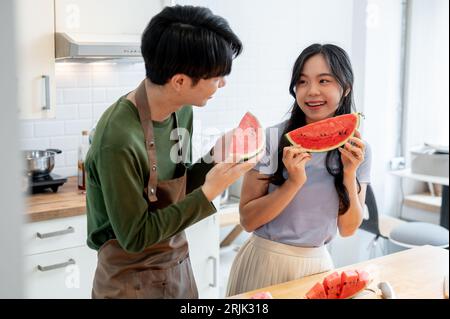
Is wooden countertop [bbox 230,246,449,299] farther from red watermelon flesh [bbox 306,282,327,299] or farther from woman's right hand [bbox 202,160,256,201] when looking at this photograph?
woman's right hand [bbox 202,160,256,201]

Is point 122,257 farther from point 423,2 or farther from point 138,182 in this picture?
point 423,2

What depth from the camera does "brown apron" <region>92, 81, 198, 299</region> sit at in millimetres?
1221

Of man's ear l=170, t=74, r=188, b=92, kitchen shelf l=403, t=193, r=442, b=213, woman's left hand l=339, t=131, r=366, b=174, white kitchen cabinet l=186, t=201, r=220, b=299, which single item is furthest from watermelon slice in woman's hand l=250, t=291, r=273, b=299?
kitchen shelf l=403, t=193, r=442, b=213

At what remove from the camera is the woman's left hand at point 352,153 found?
4.83 ft

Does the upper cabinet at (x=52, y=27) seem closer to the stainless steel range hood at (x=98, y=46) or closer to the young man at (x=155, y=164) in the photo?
the stainless steel range hood at (x=98, y=46)

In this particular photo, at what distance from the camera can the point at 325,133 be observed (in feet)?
4.67

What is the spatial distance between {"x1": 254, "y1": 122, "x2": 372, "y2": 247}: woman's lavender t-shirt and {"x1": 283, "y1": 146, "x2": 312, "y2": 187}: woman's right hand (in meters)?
0.03

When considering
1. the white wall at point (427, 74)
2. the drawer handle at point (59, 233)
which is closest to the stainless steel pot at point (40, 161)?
the drawer handle at point (59, 233)

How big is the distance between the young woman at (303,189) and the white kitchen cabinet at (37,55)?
2.21 feet

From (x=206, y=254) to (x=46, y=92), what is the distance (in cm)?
67
